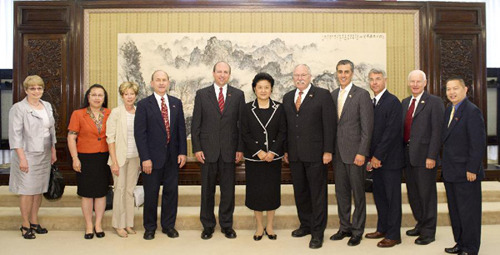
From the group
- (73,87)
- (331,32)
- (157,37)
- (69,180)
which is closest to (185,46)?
(157,37)

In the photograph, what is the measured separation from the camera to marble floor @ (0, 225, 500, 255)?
332cm

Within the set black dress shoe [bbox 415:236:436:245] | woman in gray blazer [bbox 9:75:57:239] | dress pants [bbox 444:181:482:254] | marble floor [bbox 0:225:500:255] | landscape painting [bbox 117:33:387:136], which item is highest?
landscape painting [bbox 117:33:387:136]

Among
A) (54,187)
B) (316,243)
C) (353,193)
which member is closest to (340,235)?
(316,243)

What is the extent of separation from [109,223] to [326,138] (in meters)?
2.50

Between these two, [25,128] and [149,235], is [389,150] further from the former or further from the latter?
[25,128]

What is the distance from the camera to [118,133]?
357 centimetres

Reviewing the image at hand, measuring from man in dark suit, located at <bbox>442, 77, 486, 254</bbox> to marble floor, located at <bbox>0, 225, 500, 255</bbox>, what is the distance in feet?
1.37

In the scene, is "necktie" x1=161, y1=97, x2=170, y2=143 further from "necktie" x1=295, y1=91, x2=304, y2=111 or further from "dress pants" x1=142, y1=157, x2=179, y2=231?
"necktie" x1=295, y1=91, x2=304, y2=111

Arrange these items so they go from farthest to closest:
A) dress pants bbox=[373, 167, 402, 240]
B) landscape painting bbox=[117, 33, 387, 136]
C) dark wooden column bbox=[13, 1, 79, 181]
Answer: landscape painting bbox=[117, 33, 387, 136] < dark wooden column bbox=[13, 1, 79, 181] < dress pants bbox=[373, 167, 402, 240]

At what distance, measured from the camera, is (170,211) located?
3.71 meters

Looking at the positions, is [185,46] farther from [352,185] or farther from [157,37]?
[352,185]

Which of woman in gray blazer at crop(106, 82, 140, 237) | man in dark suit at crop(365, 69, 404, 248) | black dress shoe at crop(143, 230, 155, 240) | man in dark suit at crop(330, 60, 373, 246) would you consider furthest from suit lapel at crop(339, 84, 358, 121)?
black dress shoe at crop(143, 230, 155, 240)

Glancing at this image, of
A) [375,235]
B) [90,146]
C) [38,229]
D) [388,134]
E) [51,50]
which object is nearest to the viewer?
[388,134]

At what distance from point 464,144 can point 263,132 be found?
65.8 inches
